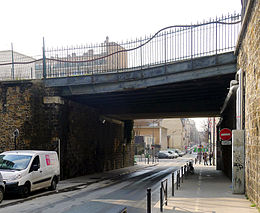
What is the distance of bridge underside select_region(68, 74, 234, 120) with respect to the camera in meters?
17.8

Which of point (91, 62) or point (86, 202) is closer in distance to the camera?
point (86, 202)

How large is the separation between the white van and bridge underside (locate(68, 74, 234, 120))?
6866 mm

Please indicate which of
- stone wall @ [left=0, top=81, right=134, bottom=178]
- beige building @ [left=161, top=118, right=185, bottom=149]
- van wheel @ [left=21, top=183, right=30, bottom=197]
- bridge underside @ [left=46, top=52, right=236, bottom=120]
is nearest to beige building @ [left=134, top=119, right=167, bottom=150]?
beige building @ [left=161, top=118, right=185, bottom=149]

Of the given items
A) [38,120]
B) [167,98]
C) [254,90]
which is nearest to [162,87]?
[167,98]

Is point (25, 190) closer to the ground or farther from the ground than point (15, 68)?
closer to the ground

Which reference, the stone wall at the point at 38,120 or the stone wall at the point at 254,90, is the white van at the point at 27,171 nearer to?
the stone wall at the point at 38,120

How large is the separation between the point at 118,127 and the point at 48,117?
523 inches

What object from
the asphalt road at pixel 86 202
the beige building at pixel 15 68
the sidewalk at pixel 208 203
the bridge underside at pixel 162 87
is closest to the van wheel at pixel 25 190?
the asphalt road at pixel 86 202

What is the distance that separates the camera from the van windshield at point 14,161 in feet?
42.2

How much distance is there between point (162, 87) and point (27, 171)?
8.46m

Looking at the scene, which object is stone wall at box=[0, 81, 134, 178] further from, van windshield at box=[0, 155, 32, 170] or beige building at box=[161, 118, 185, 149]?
beige building at box=[161, 118, 185, 149]

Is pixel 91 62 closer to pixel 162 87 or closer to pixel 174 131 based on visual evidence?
pixel 162 87

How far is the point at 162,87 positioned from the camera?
17734mm

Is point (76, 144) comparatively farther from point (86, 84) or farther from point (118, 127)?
point (118, 127)
